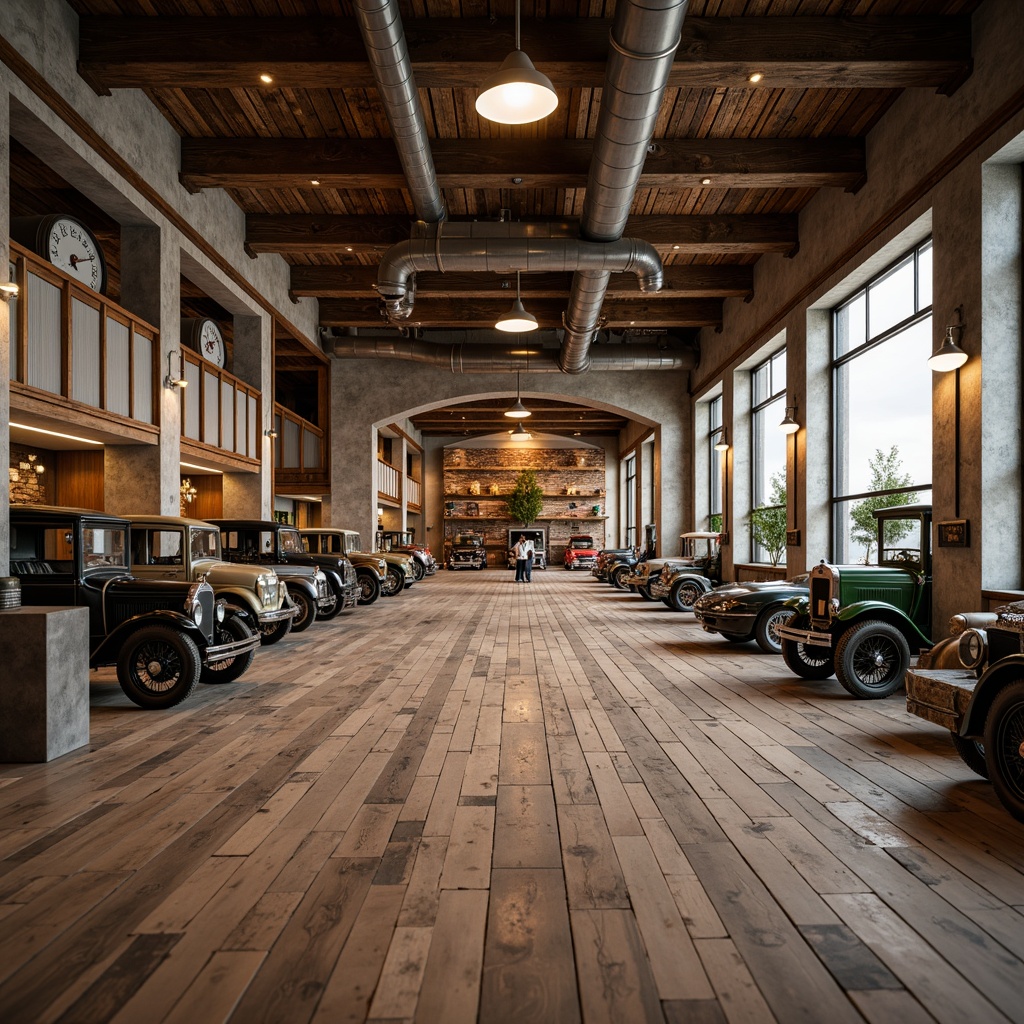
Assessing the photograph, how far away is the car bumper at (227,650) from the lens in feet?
18.2

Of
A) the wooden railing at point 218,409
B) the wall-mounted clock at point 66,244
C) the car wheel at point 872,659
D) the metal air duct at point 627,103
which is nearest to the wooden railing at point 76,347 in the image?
the wall-mounted clock at point 66,244

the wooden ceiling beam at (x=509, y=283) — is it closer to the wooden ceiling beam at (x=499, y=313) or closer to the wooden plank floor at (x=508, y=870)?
the wooden ceiling beam at (x=499, y=313)

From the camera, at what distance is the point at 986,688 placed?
3432 millimetres

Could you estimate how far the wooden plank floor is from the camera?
6.40 feet

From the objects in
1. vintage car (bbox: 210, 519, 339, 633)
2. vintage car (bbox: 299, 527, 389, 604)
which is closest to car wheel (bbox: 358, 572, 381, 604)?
vintage car (bbox: 299, 527, 389, 604)

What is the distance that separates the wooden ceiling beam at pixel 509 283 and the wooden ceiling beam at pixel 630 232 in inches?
64.4

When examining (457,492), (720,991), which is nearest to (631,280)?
(720,991)

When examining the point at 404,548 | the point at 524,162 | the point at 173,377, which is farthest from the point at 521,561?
the point at 524,162

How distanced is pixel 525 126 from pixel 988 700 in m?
7.90

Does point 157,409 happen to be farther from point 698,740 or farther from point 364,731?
point 698,740

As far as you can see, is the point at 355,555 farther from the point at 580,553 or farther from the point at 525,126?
the point at 580,553

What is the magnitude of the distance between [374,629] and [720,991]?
8.46m

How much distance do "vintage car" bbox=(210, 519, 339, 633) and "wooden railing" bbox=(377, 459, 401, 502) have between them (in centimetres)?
1024

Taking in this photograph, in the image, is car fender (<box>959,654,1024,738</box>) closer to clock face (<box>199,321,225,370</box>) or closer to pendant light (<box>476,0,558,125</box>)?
pendant light (<box>476,0,558,125</box>)
